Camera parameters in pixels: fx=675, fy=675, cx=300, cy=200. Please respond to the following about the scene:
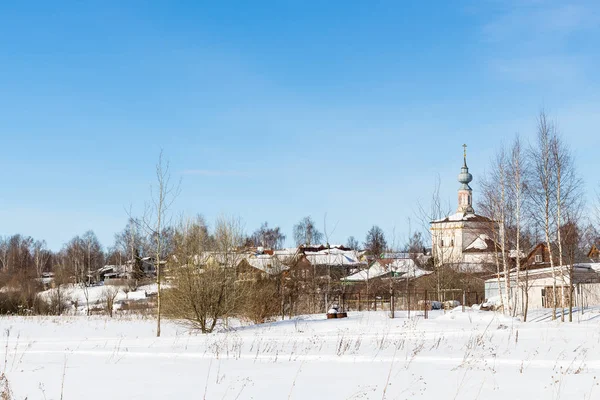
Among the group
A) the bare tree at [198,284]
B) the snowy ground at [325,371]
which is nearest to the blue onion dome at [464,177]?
the bare tree at [198,284]

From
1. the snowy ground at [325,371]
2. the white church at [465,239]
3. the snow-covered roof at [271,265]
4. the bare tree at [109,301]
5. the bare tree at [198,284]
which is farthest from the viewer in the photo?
the white church at [465,239]

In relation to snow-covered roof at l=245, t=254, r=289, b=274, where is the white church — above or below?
above

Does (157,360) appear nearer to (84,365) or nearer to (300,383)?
(84,365)

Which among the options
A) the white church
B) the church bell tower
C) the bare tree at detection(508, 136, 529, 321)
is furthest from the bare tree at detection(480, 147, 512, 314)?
the church bell tower

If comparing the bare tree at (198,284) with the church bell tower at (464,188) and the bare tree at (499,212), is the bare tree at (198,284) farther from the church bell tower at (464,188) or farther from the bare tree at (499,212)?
the church bell tower at (464,188)

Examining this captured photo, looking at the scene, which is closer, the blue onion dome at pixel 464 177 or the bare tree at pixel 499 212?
the bare tree at pixel 499 212

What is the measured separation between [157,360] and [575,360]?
27.4 feet

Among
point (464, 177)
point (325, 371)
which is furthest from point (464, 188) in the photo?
point (325, 371)

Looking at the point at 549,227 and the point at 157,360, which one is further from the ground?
the point at 549,227

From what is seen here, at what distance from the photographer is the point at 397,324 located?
83.5 ft

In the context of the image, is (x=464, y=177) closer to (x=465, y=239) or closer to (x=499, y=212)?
(x=465, y=239)

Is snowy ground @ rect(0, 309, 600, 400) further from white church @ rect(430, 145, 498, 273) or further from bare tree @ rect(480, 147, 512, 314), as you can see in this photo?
white church @ rect(430, 145, 498, 273)

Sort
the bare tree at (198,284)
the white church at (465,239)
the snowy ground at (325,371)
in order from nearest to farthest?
1. the snowy ground at (325,371)
2. the bare tree at (198,284)
3. the white church at (465,239)

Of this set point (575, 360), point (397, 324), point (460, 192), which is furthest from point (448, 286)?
point (460, 192)
